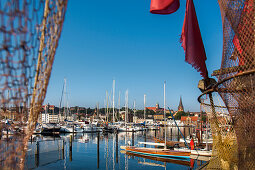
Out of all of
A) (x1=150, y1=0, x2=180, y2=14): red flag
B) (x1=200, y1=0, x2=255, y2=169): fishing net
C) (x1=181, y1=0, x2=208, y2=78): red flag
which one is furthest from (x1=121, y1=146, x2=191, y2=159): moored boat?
(x1=150, y1=0, x2=180, y2=14): red flag

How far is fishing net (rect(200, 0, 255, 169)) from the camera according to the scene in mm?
3584

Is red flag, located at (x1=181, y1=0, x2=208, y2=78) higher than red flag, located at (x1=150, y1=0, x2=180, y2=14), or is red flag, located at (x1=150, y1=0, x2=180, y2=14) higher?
red flag, located at (x1=150, y1=0, x2=180, y2=14)

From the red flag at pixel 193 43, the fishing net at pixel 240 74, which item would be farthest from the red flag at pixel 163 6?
the fishing net at pixel 240 74

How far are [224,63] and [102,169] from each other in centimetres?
1594

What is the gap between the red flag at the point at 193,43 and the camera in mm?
4902

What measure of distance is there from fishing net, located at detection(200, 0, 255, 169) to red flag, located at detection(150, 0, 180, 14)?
0.95 metres

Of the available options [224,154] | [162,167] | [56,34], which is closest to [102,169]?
[162,167]

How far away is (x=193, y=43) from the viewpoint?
4.93 meters

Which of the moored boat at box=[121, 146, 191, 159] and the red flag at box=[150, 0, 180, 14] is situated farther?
the moored boat at box=[121, 146, 191, 159]

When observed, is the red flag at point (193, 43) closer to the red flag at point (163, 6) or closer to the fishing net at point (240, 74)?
the fishing net at point (240, 74)

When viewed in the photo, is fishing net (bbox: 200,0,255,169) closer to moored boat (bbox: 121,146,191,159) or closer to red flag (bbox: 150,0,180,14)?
red flag (bbox: 150,0,180,14)

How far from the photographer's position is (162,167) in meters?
18.8

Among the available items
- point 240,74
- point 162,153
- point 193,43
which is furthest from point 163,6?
point 162,153

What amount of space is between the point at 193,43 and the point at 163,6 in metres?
1.09
